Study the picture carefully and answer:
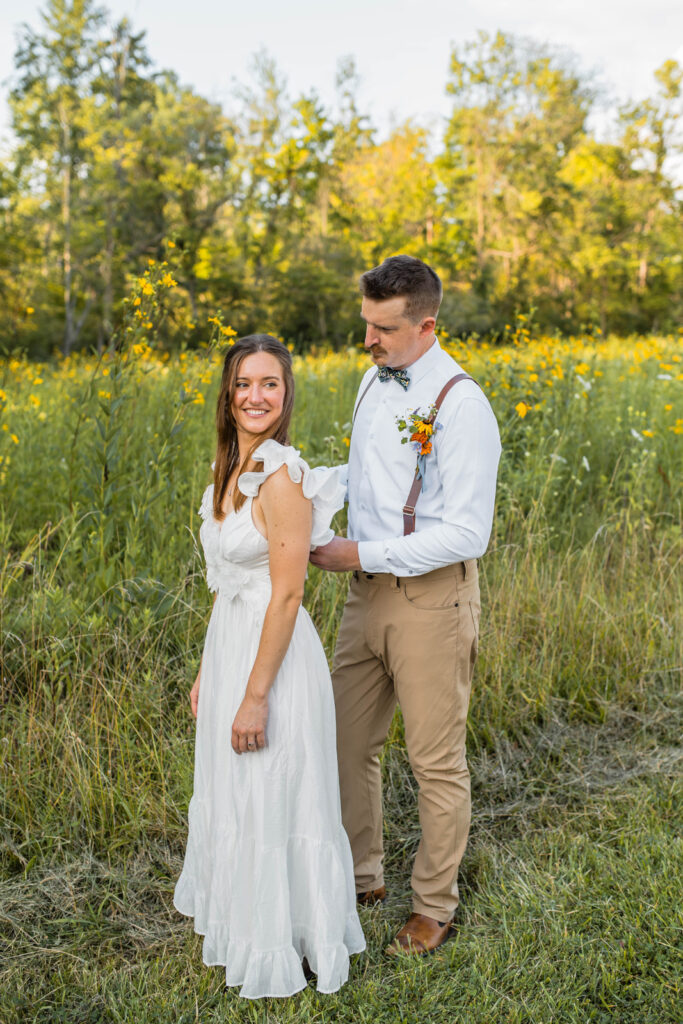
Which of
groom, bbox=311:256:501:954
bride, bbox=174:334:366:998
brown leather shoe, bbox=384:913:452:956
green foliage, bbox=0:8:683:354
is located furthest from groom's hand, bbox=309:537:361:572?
green foliage, bbox=0:8:683:354

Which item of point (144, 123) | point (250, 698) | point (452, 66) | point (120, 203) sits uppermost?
point (452, 66)

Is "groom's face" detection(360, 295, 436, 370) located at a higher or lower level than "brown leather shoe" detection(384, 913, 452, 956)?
higher

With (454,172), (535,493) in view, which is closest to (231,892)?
(535,493)

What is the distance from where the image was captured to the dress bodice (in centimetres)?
221

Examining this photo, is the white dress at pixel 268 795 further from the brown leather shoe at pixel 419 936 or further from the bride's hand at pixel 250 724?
the brown leather shoe at pixel 419 936

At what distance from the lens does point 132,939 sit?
2.66 meters

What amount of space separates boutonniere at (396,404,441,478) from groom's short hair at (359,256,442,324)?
0.99 feet

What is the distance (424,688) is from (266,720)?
0.58 meters

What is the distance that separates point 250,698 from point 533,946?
4.11 feet

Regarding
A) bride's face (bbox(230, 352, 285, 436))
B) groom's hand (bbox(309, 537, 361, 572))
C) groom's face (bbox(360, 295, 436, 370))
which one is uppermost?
groom's face (bbox(360, 295, 436, 370))

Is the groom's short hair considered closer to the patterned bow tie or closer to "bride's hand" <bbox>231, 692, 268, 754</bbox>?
the patterned bow tie

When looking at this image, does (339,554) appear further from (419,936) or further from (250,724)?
(419,936)

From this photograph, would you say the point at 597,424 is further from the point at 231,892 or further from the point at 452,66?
the point at 452,66

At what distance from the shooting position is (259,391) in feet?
7.46
